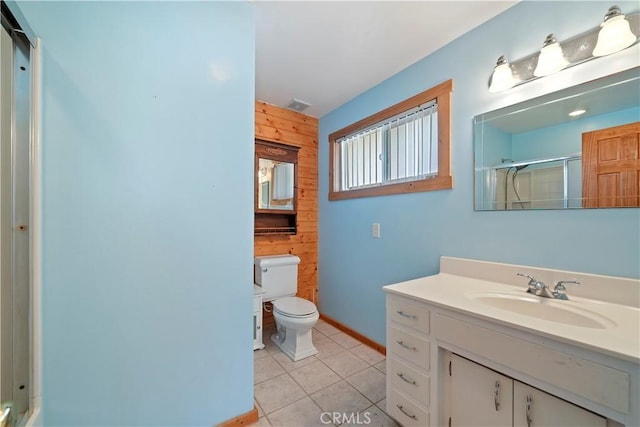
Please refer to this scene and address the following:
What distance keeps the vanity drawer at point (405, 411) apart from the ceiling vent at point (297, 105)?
249 centimetres

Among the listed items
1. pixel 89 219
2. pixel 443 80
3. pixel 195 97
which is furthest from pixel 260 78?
pixel 89 219

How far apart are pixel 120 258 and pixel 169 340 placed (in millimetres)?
457

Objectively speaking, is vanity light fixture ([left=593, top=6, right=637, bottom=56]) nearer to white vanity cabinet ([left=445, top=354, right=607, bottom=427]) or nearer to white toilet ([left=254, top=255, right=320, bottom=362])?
white vanity cabinet ([left=445, top=354, right=607, bottom=427])

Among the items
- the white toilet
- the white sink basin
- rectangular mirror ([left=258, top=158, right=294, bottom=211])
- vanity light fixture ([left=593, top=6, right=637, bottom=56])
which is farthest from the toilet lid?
vanity light fixture ([left=593, top=6, right=637, bottom=56])

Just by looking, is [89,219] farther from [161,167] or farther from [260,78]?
[260,78]

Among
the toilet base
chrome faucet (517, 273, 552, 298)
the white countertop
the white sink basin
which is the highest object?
chrome faucet (517, 273, 552, 298)

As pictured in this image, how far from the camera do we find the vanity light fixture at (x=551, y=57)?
1.22 m

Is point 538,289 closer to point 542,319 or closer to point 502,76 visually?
point 542,319

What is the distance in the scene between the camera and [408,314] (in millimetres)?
1275

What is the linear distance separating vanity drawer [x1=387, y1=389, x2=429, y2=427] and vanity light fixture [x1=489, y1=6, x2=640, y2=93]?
1.78 meters

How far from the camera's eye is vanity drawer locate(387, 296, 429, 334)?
3.97 ft

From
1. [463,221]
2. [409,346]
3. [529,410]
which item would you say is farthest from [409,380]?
[463,221]

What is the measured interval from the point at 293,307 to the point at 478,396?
1.38 meters

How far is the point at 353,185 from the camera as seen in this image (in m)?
2.55
